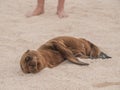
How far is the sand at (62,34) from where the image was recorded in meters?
3.27

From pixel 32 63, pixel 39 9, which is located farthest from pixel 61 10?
pixel 32 63

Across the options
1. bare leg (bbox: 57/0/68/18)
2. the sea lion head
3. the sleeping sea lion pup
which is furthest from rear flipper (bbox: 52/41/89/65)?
bare leg (bbox: 57/0/68/18)

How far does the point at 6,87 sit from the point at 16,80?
149mm

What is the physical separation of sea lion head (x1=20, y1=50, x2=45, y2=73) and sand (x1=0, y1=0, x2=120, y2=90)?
0.04 meters

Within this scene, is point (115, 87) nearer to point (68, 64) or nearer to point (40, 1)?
point (68, 64)

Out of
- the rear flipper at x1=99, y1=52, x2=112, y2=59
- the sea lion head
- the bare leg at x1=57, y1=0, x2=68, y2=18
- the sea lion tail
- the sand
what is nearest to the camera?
the sand

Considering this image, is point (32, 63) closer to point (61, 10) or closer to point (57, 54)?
point (57, 54)

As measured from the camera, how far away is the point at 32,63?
3.37 meters

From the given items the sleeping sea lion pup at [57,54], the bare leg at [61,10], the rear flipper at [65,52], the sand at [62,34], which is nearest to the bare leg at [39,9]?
the sand at [62,34]

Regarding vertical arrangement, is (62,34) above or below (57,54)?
below

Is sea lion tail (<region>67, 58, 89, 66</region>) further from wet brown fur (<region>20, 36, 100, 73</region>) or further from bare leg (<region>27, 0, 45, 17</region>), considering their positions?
bare leg (<region>27, 0, 45, 17</region>)

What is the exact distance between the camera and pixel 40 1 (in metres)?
5.83

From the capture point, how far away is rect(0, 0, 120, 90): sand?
3266 millimetres

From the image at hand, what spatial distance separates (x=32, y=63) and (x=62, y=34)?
1.56m
